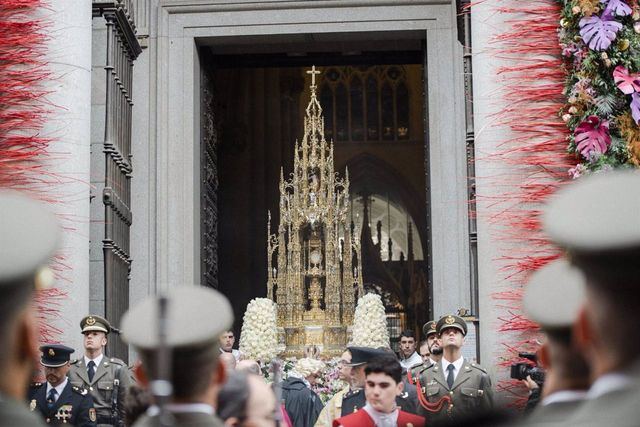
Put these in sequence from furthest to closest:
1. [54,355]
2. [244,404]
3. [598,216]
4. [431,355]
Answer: [431,355], [54,355], [244,404], [598,216]

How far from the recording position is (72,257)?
42.6 feet

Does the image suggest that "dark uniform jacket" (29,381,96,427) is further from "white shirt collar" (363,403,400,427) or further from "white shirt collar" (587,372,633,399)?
"white shirt collar" (587,372,633,399)

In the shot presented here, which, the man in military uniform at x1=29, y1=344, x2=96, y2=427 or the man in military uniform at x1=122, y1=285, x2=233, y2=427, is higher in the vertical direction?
the man in military uniform at x1=122, y1=285, x2=233, y2=427

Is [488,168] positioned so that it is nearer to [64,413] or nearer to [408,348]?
[64,413]

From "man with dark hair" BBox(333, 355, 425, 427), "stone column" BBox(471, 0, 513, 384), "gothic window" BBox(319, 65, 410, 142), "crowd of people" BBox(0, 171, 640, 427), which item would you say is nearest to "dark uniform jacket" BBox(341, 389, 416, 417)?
"stone column" BBox(471, 0, 513, 384)

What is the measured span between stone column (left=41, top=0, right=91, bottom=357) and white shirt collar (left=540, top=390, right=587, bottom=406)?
1053 centimetres

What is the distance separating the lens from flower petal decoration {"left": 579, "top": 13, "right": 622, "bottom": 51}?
11734 millimetres

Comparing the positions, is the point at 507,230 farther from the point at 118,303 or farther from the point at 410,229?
the point at 410,229

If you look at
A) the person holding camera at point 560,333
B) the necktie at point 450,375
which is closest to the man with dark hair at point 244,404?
the person holding camera at point 560,333

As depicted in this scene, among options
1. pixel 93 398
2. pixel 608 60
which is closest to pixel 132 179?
pixel 93 398

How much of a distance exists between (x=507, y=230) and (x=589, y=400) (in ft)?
34.4

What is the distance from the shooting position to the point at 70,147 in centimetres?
1294

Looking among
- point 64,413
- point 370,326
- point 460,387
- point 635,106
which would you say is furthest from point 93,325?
point 370,326

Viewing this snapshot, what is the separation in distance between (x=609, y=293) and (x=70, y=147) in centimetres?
1117
